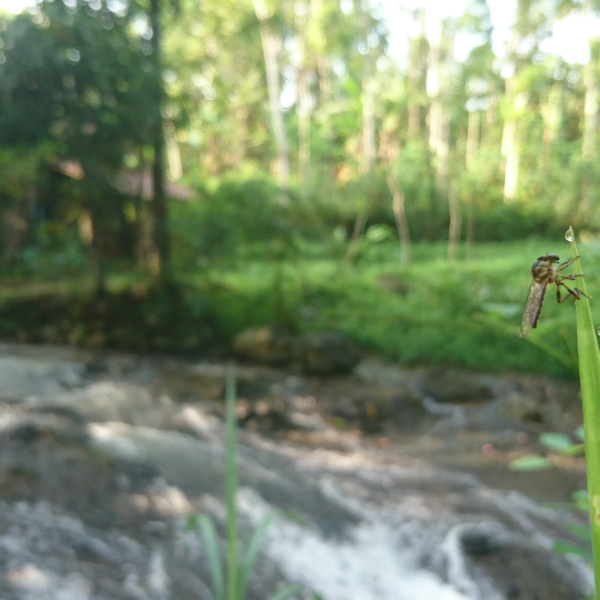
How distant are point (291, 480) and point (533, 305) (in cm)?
327

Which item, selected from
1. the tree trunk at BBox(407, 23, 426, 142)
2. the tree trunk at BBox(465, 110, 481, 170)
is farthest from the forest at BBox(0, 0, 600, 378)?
the tree trunk at BBox(465, 110, 481, 170)

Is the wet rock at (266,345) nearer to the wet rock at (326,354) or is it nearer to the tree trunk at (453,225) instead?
the wet rock at (326,354)

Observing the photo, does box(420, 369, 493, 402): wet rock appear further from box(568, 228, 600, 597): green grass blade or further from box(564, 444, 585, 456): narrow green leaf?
box(568, 228, 600, 597): green grass blade

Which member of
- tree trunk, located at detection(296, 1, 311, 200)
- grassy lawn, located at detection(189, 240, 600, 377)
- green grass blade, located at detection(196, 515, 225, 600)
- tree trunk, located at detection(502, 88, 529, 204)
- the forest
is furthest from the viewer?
tree trunk, located at detection(296, 1, 311, 200)

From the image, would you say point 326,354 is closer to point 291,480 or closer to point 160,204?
point 291,480

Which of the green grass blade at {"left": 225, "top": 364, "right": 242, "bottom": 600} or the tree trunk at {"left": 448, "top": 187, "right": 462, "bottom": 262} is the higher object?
the tree trunk at {"left": 448, "top": 187, "right": 462, "bottom": 262}

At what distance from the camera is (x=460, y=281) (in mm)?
6992

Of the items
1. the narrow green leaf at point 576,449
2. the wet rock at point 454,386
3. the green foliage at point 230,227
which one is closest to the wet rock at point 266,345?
the green foliage at point 230,227

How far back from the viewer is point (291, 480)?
140 inches

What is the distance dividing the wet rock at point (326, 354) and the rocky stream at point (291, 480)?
0.44 ft

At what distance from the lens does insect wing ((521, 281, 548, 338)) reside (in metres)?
0.48

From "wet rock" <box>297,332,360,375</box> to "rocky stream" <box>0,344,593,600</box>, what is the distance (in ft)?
0.44

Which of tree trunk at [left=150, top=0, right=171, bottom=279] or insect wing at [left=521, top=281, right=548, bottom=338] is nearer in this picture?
insect wing at [left=521, top=281, right=548, bottom=338]

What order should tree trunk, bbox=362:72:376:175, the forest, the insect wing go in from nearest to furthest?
the insect wing → the forest → tree trunk, bbox=362:72:376:175
